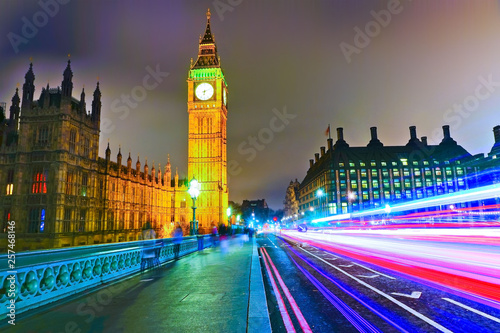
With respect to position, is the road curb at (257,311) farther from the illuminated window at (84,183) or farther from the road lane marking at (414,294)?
the illuminated window at (84,183)

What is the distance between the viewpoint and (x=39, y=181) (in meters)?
35.5

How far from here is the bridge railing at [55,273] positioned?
6078 mm

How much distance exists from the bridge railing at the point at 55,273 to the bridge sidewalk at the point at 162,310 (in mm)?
380

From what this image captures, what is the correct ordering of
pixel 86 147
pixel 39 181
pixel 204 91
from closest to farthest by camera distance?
1. pixel 39 181
2. pixel 86 147
3. pixel 204 91

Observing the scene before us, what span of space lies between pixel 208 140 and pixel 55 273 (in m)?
73.8

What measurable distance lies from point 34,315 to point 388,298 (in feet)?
26.4

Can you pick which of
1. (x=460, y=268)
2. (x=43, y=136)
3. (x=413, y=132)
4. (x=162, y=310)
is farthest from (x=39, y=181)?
(x=413, y=132)

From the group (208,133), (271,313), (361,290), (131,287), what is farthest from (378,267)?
(208,133)

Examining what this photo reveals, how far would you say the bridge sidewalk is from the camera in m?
5.36

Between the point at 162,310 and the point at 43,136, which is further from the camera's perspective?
the point at 43,136

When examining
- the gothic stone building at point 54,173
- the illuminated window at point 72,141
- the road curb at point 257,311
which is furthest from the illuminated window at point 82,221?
the road curb at point 257,311

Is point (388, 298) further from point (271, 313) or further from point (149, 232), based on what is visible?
point (149, 232)

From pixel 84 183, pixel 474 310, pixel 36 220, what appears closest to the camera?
pixel 474 310

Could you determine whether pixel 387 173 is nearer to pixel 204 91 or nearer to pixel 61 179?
pixel 204 91
